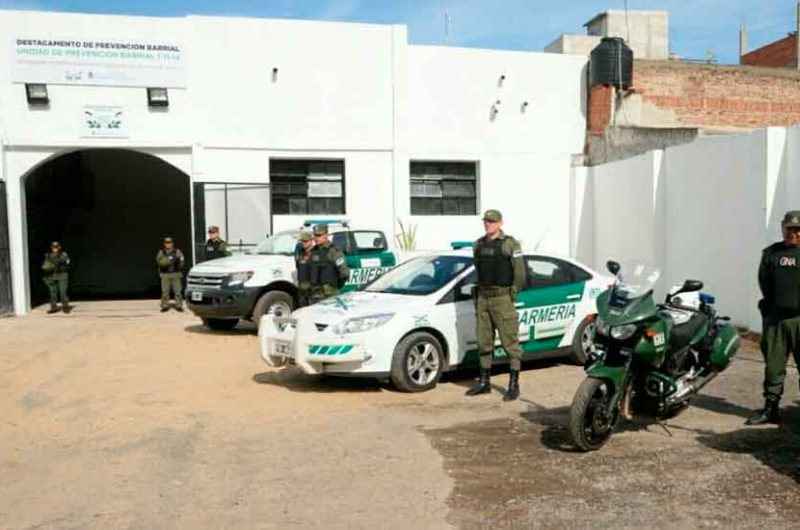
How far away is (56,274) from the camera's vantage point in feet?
55.9

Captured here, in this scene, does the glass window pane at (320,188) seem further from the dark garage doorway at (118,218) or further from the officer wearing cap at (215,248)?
the dark garage doorway at (118,218)

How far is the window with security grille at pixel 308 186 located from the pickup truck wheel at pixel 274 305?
5395mm

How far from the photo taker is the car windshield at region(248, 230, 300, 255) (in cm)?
1363

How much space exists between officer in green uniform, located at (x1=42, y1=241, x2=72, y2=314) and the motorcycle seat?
13.8m

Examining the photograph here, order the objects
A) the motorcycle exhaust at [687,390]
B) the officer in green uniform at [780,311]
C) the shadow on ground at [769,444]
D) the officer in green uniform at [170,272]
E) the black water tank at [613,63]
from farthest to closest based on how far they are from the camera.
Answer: the black water tank at [613,63]
the officer in green uniform at [170,272]
the officer in green uniform at [780,311]
the motorcycle exhaust at [687,390]
the shadow on ground at [769,444]

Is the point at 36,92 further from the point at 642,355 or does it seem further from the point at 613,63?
the point at 642,355

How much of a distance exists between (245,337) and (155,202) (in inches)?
476

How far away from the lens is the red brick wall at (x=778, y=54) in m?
30.4

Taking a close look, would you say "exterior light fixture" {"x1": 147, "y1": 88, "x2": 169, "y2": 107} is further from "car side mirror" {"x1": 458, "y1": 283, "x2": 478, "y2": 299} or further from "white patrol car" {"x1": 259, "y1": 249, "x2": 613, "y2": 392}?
"car side mirror" {"x1": 458, "y1": 283, "x2": 478, "y2": 299}

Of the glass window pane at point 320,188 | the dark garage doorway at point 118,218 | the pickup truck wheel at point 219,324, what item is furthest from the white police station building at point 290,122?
the pickup truck wheel at point 219,324

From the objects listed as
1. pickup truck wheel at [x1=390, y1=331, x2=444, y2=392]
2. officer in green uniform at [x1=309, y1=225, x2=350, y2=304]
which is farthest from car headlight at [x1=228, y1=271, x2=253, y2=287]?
pickup truck wheel at [x1=390, y1=331, x2=444, y2=392]

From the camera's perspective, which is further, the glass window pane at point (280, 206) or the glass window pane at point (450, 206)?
the glass window pane at point (450, 206)

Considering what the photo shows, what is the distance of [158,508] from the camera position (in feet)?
16.5

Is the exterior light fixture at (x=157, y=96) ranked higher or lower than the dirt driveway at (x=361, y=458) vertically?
higher
